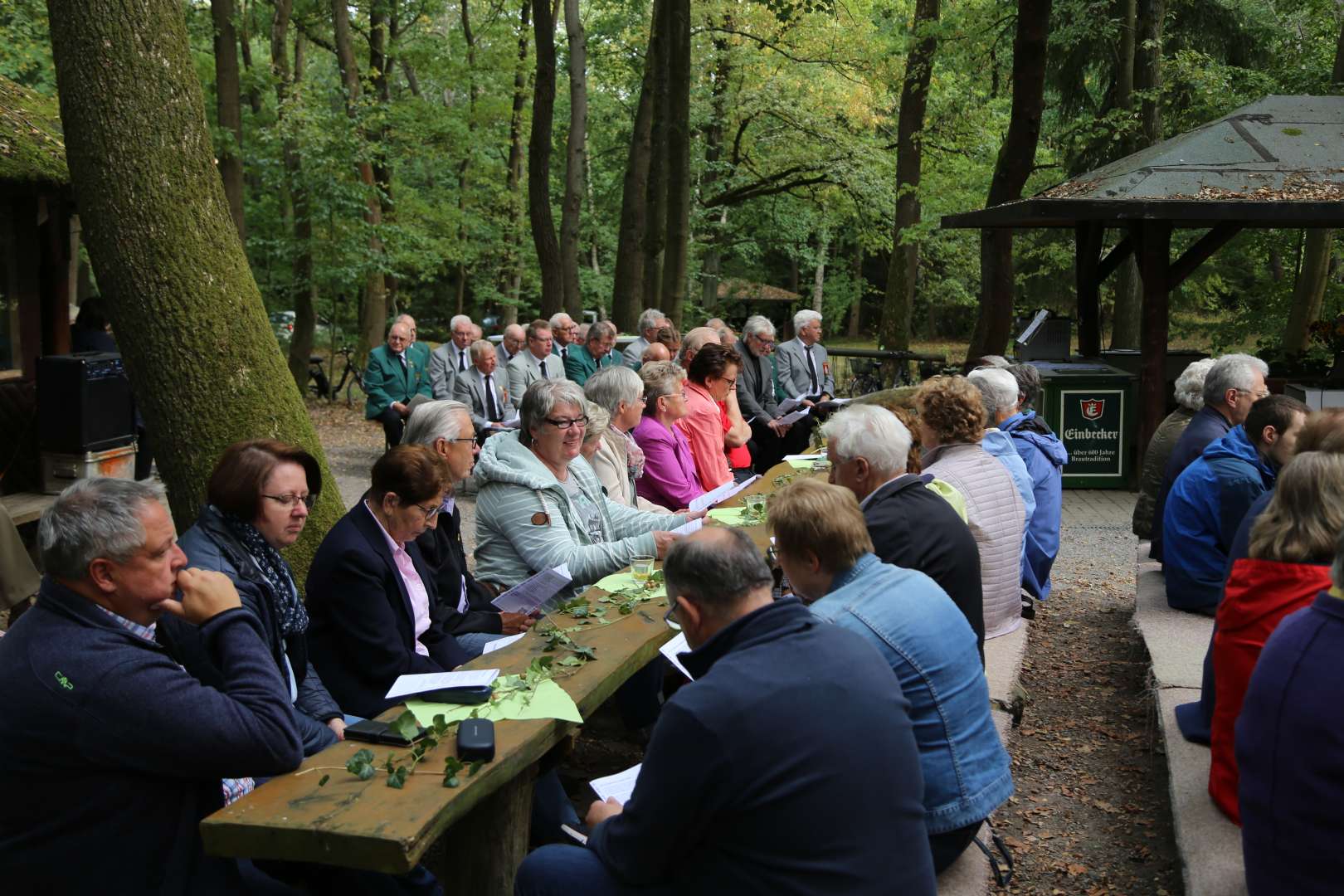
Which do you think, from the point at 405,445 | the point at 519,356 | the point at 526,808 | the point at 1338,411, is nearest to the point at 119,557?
the point at 526,808

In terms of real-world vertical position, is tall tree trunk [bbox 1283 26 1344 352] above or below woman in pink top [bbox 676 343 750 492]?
above

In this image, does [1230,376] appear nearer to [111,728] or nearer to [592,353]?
[111,728]

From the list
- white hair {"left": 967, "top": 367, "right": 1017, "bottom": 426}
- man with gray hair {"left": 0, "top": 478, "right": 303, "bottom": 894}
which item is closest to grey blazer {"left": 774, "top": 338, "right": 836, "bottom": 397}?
white hair {"left": 967, "top": 367, "right": 1017, "bottom": 426}

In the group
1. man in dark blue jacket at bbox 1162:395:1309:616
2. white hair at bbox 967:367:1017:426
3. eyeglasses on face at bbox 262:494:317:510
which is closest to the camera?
eyeglasses on face at bbox 262:494:317:510

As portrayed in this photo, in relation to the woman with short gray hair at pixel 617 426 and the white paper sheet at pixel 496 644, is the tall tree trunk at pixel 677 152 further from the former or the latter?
the white paper sheet at pixel 496 644

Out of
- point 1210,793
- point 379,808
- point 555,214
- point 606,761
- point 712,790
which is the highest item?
point 555,214

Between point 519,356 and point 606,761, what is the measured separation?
715cm

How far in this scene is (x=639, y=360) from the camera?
12492mm

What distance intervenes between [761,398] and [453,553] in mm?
6932

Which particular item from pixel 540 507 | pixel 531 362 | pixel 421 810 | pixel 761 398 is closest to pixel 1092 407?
pixel 761 398

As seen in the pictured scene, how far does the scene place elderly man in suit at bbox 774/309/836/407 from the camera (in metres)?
12.3

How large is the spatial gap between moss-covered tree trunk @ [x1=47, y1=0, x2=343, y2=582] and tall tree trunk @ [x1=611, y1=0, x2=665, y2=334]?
11.4 m

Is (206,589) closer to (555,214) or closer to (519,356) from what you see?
(519,356)

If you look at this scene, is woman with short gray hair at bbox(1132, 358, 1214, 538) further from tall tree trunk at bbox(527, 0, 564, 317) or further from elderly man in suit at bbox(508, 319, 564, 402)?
tall tree trunk at bbox(527, 0, 564, 317)
